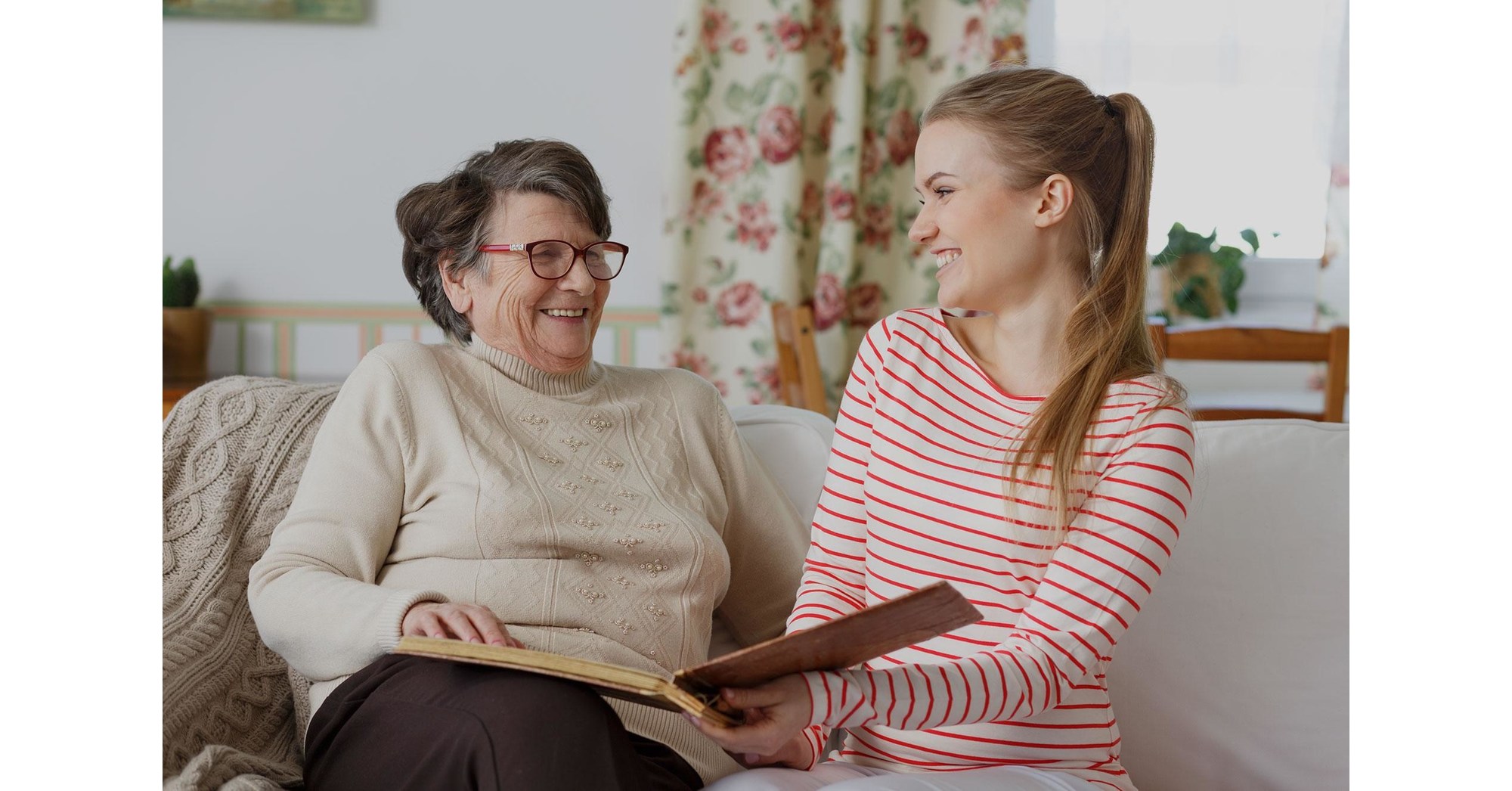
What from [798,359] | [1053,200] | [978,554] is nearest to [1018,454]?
[978,554]

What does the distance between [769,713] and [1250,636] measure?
0.82m

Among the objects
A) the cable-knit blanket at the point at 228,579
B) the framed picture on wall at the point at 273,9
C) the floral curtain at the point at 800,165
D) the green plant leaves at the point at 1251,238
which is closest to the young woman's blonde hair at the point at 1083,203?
the cable-knit blanket at the point at 228,579

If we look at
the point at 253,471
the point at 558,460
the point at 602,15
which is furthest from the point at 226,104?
the point at 558,460

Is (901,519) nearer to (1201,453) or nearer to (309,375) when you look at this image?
(1201,453)

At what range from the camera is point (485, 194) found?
5.01ft

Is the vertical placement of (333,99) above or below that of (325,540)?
above

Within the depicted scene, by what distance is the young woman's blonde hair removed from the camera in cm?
117

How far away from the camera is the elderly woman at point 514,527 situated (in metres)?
1.10

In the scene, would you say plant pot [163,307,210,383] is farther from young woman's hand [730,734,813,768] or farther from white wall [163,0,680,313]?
young woman's hand [730,734,813,768]

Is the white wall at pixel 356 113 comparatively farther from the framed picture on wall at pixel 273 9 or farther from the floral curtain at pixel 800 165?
the floral curtain at pixel 800 165

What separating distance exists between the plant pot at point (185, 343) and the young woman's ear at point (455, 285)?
173 cm

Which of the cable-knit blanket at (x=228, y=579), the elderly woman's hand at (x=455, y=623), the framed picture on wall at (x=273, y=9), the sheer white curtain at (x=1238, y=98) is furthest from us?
the sheer white curtain at (x=1238, y=98)
